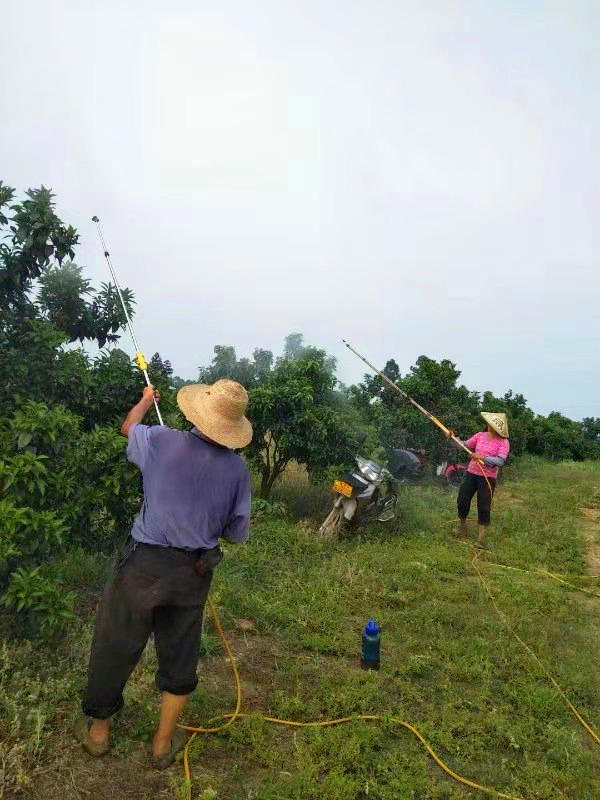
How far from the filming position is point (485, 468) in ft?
25.6

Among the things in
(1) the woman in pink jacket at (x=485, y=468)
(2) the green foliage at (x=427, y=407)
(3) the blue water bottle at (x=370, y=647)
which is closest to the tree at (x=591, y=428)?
(2) the green foliage at (x=427, y=407)

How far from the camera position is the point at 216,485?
3055 mm

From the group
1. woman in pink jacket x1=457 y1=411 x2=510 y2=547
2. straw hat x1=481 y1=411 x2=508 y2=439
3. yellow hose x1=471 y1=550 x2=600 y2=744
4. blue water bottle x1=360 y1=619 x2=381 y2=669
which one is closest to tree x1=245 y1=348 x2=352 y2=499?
woman in pink jacket x1=457 y1=411 x2=510 y2=547

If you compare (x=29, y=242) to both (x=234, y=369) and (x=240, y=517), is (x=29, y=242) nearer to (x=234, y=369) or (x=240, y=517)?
(x=240, y=517)

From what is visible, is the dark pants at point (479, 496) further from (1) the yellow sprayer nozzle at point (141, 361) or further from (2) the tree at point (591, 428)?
(2) the tree at point (591, 428)

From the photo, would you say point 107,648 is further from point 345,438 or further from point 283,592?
point 345,438

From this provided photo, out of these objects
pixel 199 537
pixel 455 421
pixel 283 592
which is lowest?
pixel 283 592

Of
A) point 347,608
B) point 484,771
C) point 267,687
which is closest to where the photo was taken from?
point 484,771

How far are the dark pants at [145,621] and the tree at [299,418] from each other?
4.51 m

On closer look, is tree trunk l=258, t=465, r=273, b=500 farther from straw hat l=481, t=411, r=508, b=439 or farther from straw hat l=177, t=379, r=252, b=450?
straw hat l=177, t=379, r=252, b=450

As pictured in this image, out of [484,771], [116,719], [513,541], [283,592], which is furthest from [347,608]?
[513,541]

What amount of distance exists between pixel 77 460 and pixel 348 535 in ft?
14.8

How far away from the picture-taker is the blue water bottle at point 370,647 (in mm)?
4121

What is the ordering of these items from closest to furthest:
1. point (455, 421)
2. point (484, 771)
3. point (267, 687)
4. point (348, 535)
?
point (484, 771), point (267, 687), point (348, 535), point (455, 421)
